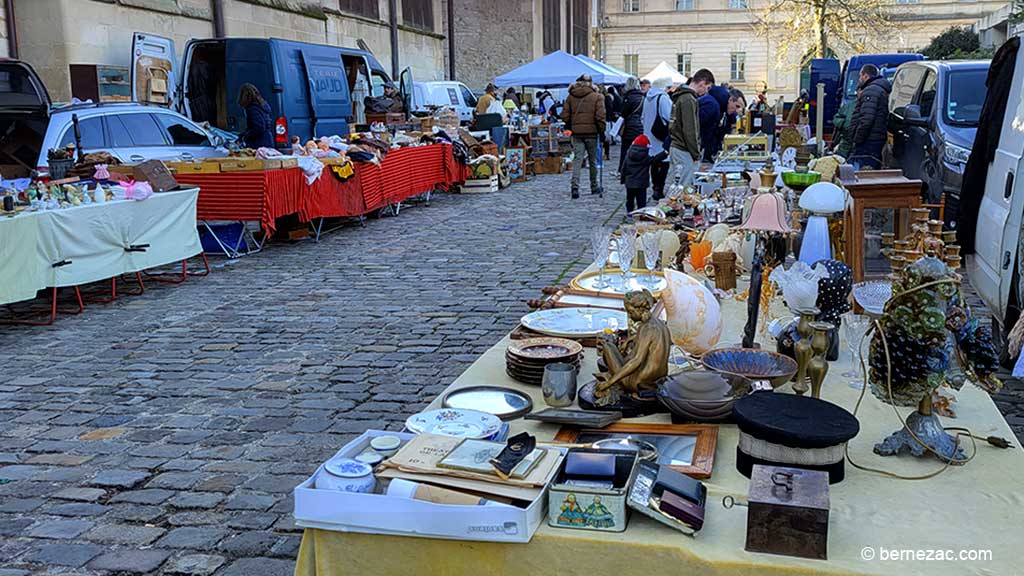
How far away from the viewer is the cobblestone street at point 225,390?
338cm

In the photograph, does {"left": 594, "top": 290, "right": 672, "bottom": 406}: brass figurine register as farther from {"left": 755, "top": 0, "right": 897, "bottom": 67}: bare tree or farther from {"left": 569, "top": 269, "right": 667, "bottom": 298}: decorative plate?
{"left": 755, "top": 0, "right": 897, "bottom": 67}: bare tree

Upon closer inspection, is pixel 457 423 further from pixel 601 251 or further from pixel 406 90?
pixel 406 90

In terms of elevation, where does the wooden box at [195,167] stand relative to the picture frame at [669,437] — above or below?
above

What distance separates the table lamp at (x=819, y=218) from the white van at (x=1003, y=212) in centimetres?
200

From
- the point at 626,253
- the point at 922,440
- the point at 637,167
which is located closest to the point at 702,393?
the point at 922,440

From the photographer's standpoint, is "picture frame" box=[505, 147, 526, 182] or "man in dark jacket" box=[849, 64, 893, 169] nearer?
"man in dark jacket" box=[849, 64, 893, 169]

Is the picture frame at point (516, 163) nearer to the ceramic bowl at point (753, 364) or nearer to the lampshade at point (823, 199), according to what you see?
the lampshade at point (823, 199)

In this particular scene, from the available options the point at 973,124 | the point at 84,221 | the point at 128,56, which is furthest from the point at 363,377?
the point at 128,56

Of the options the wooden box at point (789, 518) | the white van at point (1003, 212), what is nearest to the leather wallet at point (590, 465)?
the wooden box at point (789, 518)

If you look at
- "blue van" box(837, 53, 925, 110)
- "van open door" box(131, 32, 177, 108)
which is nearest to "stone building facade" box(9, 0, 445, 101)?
"van open door" box(131, 32, 177, 108)

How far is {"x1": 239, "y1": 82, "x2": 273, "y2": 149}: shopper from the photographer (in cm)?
1129

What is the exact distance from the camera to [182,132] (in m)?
Result: 11.3

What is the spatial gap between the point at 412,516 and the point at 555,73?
1970 cm

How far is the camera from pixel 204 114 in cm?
1427
